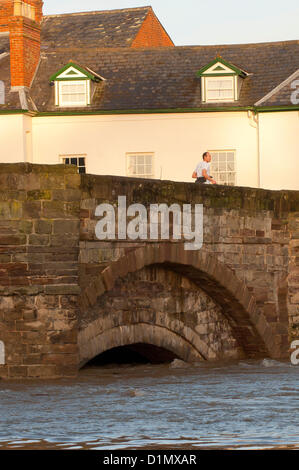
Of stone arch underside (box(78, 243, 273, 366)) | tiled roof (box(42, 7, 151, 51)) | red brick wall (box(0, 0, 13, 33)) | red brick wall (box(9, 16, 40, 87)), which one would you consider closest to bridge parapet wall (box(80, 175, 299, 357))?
stone arch underside (box(78, 243, 273, 366))

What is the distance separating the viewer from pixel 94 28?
45656mm

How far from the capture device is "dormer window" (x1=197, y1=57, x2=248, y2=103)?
128ft

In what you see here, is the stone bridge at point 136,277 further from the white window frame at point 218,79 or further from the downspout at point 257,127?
the white window frame at point 218,79

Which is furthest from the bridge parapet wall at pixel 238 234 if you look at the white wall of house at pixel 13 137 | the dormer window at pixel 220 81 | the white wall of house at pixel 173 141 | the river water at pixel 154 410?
the white wall of house at pixel 13 137

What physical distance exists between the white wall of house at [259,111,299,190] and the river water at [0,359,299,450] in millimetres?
18463

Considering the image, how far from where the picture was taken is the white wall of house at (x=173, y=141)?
3850 cm

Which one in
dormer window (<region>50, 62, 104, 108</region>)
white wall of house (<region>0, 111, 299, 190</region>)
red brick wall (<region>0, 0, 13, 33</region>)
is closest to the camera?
white wall of house (<region>0, 111, 299, 190</region>)

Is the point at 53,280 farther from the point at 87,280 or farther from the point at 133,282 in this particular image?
the point at 133,282

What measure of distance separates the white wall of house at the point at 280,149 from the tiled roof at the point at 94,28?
28.4 ft

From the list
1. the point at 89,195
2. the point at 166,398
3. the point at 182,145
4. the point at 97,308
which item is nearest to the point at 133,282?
the point at 97,308

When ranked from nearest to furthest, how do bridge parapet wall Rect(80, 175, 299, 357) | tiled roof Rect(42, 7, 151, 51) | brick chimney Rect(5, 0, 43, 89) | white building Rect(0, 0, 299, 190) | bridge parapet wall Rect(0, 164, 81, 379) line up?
bridge parapet wall Rect(0, 164, 81, 379) → bridge parapet wall Rect(80, 175, 299, 357) → white building Rect(0, 0, 299, 190) → brick chimney Rect(5, 0, 43, 89) → tiled roof Rect(42, 7, 151, 51)

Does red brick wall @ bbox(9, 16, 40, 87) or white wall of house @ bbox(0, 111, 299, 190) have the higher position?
red brick wall @ bbox(9, 16, 40, 87)

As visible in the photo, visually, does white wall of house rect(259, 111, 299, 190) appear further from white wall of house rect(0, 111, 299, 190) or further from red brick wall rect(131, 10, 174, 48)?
red brick wall rect(131, 10, 174, 48)

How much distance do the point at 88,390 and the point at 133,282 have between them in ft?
11.1
